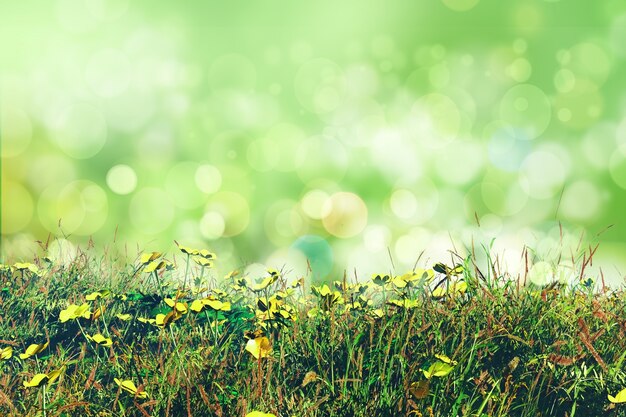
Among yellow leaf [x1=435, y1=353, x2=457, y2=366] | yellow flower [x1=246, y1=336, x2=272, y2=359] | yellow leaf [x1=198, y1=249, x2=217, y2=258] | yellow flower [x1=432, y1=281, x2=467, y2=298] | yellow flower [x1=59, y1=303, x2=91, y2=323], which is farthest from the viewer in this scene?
yellow leaf [x1=198, y1=249, x2=217, y2=258]

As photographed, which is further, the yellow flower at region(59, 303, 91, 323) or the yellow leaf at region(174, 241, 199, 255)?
the yellow leaf at region(174, 241, 199, 255)

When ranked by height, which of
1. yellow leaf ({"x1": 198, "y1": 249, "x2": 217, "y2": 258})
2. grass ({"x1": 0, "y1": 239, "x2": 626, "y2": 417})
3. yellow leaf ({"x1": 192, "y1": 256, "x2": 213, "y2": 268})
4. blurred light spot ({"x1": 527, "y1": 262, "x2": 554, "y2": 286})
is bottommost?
grass ({"x1": 0, "y1": 239, "x2": 626, "y2": 417})

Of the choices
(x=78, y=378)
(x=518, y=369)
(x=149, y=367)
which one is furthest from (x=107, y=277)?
(x=518, y=369)

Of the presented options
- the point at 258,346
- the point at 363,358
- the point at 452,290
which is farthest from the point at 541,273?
the point at 258,346

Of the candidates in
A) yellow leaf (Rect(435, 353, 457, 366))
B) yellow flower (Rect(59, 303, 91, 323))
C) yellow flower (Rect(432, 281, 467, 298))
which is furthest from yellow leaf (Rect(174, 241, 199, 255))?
yellow leaf (Rect(435, 353, 457, 366))

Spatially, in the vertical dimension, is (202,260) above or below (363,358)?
above

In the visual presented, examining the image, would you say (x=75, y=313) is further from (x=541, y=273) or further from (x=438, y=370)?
(x=541, y=273)

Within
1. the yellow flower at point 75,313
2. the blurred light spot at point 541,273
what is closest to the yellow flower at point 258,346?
the yellow flower at point 75,313

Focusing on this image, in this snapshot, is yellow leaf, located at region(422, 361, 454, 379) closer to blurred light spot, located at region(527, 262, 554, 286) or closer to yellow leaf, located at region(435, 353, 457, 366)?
yellow leaf, located at region(435, 353, 457, 366)

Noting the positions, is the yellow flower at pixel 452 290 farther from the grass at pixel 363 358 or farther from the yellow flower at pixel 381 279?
the yellow flower at pixel 381 279
